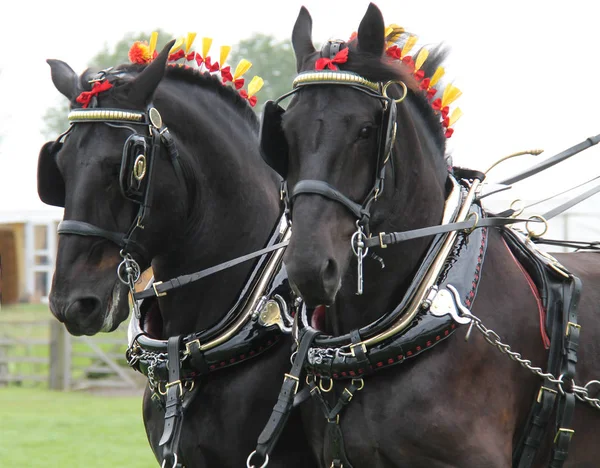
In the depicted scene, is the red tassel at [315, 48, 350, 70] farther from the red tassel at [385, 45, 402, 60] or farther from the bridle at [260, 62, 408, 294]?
the red tassel at [385, 45, 402, 60]

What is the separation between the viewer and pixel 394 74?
121 inches

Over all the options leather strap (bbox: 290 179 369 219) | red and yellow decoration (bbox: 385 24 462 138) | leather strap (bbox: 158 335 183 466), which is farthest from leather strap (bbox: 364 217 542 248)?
leather strap (bbox: 158 335 183 466)

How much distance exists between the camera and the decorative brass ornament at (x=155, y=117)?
3652 mm

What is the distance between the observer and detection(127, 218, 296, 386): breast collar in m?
3.71

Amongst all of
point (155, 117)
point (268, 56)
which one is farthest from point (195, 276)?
point (268, 56)

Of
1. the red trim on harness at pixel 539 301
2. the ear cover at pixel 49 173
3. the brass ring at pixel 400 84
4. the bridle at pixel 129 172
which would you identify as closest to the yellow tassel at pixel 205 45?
the bridle at pixel 129 172

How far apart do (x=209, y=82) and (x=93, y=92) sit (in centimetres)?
65

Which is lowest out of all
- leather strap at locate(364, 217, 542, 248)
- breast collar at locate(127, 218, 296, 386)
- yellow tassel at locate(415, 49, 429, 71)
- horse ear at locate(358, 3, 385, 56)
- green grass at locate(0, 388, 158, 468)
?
green grass at locate(0, 388, 158, 468)

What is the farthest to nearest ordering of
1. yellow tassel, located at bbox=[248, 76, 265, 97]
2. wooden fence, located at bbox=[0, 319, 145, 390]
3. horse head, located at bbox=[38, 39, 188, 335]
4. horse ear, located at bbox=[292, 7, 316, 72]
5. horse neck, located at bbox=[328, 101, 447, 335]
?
wooden fence, located at bbox=[0, 319, 145, 390] → yellow tassel, located at bbox=[248, 76, 265, 97] → horse head, located at bbox=[38, 39, 188, 335] → horse ear, located at bbox=[292, 7, 316, 72] → horse neck, located at bbox=[328, 101, 447, 335]

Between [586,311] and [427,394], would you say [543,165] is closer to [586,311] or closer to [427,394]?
[586,311]

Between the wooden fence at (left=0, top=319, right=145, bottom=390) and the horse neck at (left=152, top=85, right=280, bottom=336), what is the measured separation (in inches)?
360

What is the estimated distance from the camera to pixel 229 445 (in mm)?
3660

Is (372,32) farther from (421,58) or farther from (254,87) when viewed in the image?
(254,87)

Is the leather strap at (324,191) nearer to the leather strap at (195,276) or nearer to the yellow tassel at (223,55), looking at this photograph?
the leather strap at (195,276)
